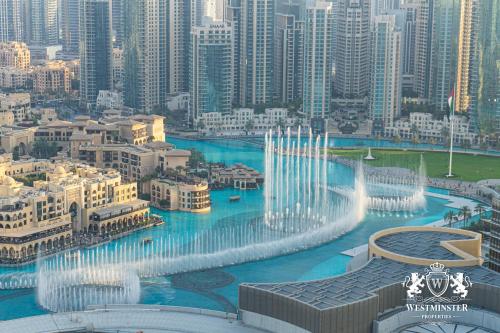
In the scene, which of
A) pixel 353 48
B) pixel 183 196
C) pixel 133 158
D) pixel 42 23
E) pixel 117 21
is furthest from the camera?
pixel 42 23

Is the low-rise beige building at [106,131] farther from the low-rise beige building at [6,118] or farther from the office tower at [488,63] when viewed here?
the office tower at [488,63]

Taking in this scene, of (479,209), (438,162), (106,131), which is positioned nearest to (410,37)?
(438,162)

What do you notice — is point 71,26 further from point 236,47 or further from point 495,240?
point 495,240

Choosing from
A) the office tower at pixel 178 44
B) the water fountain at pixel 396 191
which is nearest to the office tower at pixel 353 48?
the office tower at pixel 178 44

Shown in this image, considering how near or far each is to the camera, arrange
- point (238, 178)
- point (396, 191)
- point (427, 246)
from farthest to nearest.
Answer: point (238, 178) < point (396, 191) < point (427, 246)

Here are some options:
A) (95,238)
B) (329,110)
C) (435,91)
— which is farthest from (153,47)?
(95,238)

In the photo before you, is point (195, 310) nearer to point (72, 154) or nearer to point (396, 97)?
point (72, 154)

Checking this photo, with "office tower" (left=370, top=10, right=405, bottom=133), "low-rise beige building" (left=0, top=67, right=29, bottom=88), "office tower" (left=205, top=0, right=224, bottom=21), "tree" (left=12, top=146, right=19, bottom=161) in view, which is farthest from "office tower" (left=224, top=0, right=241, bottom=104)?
"tree" (left=12, top=146, right=19, bottom=161)
